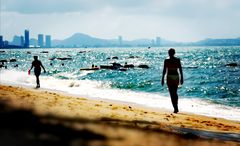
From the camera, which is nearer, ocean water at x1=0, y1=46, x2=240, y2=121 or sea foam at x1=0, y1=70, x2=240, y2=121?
sea foam at x1=0, y1=70, x2=240, y2=121

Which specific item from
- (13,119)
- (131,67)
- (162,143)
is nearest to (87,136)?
(13,119)

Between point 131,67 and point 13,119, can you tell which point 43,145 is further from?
point 131,67

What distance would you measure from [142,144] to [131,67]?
2202 inches

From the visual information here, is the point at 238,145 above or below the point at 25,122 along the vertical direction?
below

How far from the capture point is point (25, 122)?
260 cm

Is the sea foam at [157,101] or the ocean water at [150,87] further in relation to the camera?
the ocean water at [150,87]

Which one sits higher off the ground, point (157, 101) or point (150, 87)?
point (157, 101)

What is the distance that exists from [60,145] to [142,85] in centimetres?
2827

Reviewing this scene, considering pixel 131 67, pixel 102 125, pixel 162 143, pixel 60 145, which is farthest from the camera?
pixel 131 67

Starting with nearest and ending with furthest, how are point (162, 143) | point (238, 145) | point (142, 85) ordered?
point (162, 143), point (238, 145), point (142, 85)

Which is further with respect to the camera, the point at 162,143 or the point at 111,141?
the point at 162,143

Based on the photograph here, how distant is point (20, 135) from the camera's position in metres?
2.55

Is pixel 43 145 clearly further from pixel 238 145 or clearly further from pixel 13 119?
pixel 238 145

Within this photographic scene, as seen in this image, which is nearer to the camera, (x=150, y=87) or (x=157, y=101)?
(x=157, y=101)
